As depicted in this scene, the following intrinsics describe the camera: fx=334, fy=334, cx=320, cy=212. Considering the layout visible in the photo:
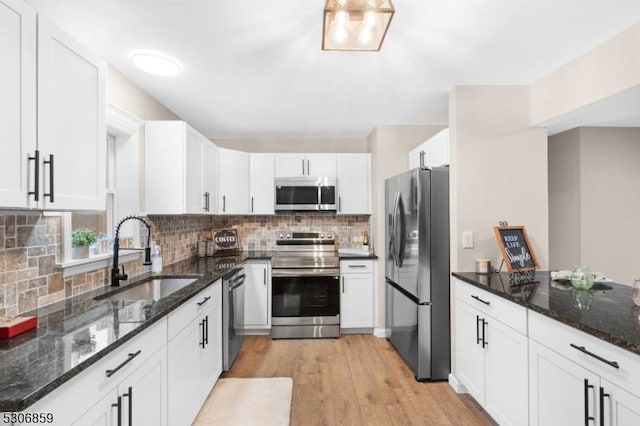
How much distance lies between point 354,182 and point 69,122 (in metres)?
3.15

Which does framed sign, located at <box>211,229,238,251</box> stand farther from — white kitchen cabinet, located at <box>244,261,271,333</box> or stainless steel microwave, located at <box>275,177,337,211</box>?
stainless steel microwave, located at <box>275,177,337,211</box>

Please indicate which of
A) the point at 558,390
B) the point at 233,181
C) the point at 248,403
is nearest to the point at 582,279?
the point at 558,390

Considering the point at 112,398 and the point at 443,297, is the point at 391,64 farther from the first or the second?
the point at 112,398

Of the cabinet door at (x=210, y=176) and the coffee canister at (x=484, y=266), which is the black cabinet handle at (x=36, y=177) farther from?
the coffee canister at (x=484, y=266)

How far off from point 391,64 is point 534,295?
1.71 meters

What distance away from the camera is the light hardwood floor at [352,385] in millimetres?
2314

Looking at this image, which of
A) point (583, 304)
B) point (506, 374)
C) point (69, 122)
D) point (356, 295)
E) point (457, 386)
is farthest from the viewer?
point (356, 295)

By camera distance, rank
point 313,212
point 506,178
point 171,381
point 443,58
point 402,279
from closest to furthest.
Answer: point 171,381 < point 443,58 < point 506,178 < point 402,279 < point 313,212

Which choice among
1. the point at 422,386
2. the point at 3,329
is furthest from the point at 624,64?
the point at 3,329

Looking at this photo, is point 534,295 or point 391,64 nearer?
point 534,295

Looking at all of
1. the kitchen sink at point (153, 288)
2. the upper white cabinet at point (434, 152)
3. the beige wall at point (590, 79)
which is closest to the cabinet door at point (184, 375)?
the kitchen sink at point (153, 288)

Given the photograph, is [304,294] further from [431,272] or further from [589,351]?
[589,351]

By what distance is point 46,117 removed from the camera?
132cm

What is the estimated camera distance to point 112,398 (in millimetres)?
1256
